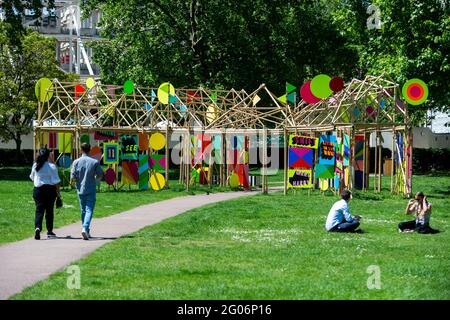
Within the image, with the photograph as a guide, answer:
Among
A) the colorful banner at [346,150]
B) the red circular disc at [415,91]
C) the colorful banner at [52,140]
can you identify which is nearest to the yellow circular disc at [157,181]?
the colorful banner at [52,140]

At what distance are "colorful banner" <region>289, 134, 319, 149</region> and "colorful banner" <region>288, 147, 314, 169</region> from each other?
8.3 inches

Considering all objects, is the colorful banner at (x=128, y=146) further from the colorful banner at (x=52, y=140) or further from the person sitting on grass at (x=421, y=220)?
the person sitting on grass at (x=421, y=220)

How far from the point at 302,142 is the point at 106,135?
7981mm

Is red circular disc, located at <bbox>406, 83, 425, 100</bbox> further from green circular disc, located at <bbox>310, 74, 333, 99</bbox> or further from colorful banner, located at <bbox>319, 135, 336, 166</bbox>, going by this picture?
colorful banner, located at <bbox>319, 135, 336, 166</bbox>

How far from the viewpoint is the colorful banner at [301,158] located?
27.8m

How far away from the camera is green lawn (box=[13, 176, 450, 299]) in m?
9.68

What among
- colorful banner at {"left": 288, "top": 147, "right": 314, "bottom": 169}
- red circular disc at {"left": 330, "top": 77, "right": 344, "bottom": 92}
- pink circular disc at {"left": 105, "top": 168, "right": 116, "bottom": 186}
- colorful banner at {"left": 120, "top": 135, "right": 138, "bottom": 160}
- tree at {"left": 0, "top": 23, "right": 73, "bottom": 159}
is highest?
tree at {"left": 0, "top": 23, "right": 73, "bottom": 159}

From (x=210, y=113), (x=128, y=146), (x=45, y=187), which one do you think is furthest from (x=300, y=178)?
(x=45, y=187)

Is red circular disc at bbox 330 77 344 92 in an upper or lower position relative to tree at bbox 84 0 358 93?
lower

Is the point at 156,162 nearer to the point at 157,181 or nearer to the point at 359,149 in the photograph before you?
the point at 157,181

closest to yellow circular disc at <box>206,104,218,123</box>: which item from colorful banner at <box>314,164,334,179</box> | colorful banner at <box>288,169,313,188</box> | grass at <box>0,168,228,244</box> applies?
grass at <box>0,168,228,244</box>

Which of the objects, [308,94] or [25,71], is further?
[25,71]

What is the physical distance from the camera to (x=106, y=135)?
102 ft
